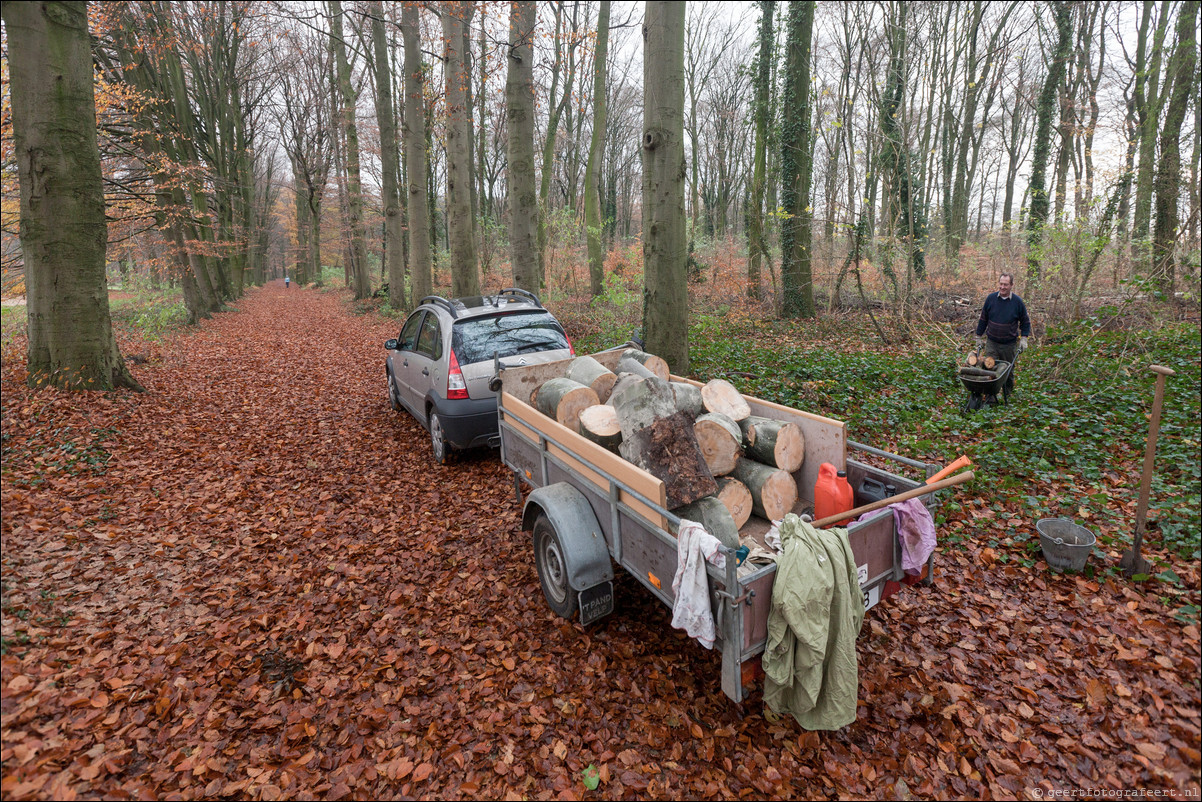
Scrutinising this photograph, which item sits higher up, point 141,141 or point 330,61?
point 330,61

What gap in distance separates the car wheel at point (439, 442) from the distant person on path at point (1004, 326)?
705 cm

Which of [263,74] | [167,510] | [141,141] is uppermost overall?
[263,74]

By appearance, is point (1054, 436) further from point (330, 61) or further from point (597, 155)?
point (330, 61)

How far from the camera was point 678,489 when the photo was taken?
3.21 meters

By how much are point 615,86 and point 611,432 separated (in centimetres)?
3049

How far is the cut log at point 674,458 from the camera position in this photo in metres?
3.22

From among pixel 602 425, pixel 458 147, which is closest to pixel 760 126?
→ pixel 458 147

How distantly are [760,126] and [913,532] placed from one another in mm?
15850

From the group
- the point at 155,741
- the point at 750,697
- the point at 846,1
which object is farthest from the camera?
the point at 846,1

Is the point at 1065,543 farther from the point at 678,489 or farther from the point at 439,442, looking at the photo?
the point at 439,442

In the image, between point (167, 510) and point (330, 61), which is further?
point (330, 61)

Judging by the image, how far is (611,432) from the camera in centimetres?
395

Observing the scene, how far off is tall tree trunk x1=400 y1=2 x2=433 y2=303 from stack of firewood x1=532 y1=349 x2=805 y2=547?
41.8ft

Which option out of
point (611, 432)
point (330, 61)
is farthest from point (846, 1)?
point (330, 61)
